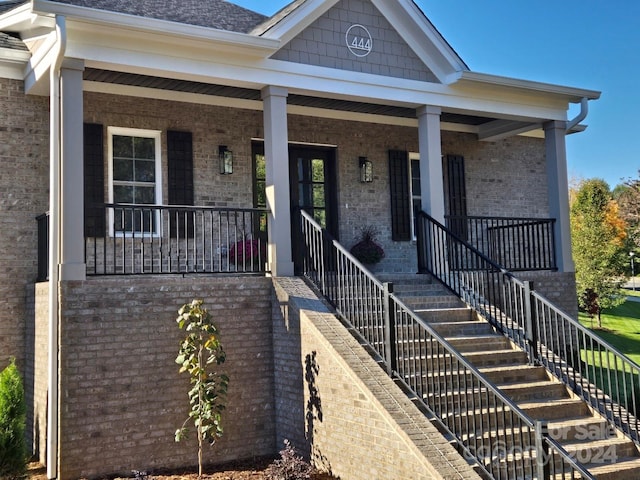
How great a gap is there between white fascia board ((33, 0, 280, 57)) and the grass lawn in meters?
13.4

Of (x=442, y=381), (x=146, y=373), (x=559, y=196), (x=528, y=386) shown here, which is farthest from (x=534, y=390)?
(x=559, y=196)

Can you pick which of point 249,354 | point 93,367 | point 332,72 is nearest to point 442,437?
point 249,354

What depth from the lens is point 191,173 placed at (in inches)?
420

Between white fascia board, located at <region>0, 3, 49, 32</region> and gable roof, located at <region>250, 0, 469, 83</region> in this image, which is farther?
gable roof, located at <region>250, 0, 469, 83</region>

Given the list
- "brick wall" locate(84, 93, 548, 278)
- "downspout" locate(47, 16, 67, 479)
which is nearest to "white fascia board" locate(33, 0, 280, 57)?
"downspout" locate(47, 16, 67, 479)

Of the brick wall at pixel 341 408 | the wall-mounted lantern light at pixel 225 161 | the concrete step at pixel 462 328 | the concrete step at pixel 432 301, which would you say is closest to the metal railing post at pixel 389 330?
the brick wall at pixel 341 408

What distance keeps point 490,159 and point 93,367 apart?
904 centimetres

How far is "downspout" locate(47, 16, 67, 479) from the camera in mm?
7664

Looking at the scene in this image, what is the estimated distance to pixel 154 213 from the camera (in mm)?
10500

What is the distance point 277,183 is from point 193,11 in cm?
428

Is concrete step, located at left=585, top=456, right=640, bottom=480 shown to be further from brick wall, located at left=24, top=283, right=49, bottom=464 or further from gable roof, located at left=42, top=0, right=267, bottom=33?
gable roof, located at left=42, top=0, right=267, bottom=33

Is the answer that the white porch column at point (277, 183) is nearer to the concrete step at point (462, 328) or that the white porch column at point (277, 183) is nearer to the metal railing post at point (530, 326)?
the concrete step at point (462, 328)

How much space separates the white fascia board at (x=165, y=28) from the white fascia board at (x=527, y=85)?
3363mm

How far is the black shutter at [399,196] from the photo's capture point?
499 inches
